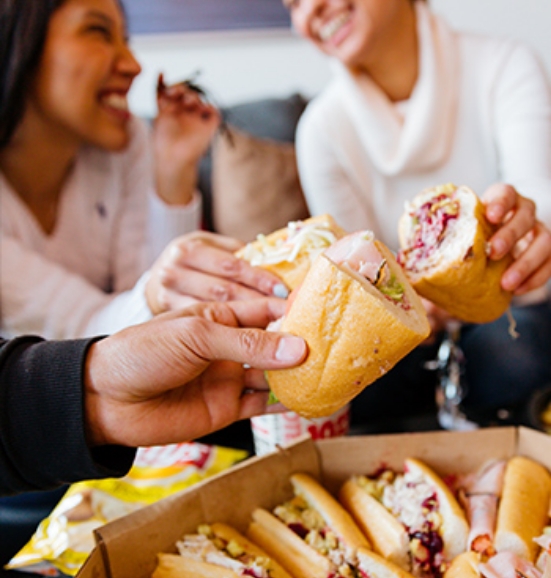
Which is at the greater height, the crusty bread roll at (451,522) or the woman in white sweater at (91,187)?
the woman in white sweater at (91,187)

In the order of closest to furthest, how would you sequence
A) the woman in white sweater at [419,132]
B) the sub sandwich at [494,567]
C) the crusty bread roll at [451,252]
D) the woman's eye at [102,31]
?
the sub sandwich at [494,567]
the crusty bread roll at [451,252]
the woman's eye at [102,31]
the woman in white sweater at [419,132]

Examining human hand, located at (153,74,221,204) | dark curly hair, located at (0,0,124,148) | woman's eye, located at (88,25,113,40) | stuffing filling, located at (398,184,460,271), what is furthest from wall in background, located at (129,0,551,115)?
stuffing filling, located at (398,184,460,271)

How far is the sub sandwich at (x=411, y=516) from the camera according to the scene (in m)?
0.82

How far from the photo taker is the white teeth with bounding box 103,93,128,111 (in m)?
1.52

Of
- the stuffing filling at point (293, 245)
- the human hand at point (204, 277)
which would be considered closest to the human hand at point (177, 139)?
the human hand at point (204, 277)

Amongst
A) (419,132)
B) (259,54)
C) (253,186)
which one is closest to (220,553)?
(419,132)

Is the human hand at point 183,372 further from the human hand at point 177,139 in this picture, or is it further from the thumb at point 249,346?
the human hand at point 177,139

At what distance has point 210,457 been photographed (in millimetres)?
1024

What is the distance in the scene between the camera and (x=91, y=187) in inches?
65.6

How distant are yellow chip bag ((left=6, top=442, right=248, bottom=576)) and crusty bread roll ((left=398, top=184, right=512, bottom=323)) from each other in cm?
46

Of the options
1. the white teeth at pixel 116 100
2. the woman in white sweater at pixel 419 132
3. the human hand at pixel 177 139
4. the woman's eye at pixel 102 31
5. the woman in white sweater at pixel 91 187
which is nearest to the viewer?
the woman in white sweater at pixel 91 187

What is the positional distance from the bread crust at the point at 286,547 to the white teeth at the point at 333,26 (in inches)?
51.7

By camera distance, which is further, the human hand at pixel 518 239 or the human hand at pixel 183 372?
the human hand at pixel 518 239

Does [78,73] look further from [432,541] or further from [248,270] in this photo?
[432,541]
